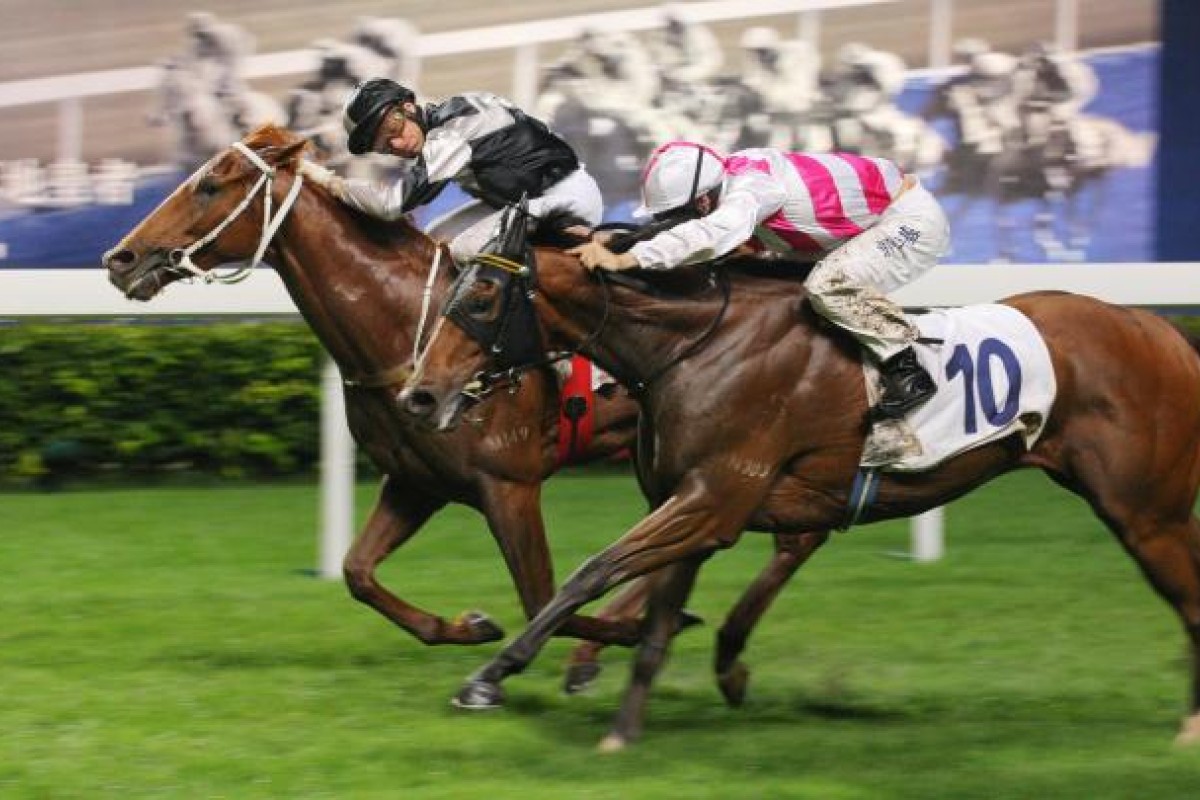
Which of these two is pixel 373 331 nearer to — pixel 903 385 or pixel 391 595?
pixel 391 595

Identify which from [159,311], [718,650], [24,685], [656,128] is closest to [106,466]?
[159,311]

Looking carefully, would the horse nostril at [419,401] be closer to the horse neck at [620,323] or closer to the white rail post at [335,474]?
the horse neck at [620,323]

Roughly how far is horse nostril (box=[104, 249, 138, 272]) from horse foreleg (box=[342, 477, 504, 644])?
984mm

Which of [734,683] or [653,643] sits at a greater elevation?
[653,643]

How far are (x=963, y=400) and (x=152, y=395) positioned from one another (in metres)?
5.19

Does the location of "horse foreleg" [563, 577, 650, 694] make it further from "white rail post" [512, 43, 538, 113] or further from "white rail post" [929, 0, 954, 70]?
"white rail post" [929, 0, 954, 70]

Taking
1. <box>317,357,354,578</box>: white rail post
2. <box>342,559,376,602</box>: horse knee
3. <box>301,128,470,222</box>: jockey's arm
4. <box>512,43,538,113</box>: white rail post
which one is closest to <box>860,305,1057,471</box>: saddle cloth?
<box>301,128,470,222</box>: jockey's arm

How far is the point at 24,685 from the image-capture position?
21.9ft

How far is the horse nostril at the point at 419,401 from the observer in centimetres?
580

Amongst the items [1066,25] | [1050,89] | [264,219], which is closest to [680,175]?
[264,219]

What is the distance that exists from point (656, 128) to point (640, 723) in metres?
6.20

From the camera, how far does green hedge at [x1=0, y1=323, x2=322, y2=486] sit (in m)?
10.3

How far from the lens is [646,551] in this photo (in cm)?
589

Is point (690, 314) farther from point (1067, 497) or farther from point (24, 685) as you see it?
point (1067, 497)
